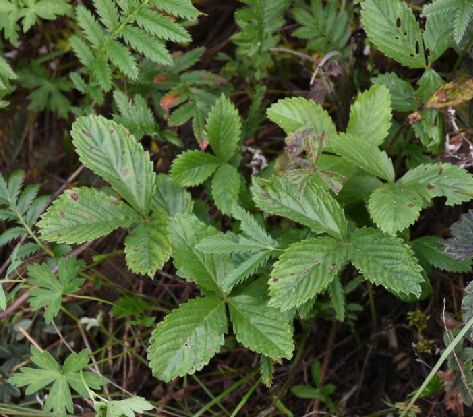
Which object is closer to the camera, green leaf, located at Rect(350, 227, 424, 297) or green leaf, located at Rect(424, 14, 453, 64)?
green leaf, located at Rect(350, 227, 424, 297)

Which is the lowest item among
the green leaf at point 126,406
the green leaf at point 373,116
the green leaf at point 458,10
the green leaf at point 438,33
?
the green leaf at point 126,406

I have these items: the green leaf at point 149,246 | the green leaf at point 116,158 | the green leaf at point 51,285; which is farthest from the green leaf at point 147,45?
the green leaf at point 51,285

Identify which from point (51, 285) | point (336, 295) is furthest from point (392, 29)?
point (51, 285)

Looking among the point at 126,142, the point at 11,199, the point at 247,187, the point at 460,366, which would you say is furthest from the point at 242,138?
the point at 460,366

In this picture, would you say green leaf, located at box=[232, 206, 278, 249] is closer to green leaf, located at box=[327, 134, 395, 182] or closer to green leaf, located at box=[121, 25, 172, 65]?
green leaf, located at box=[327, 134, 395, 182]

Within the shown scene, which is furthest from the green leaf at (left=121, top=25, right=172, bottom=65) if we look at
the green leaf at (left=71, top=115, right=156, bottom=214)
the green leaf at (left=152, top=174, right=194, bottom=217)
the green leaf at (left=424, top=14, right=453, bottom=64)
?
the green leaf at (left=424, top=14, right=453, bottom=64)

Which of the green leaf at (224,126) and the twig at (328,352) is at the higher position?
the green leaf at (224,126)

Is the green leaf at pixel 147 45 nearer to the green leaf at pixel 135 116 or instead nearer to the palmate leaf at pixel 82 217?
the green leaf at pixel 135 116
